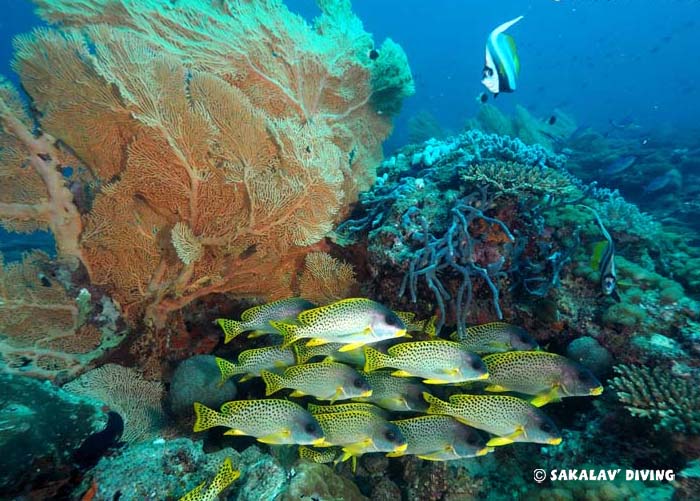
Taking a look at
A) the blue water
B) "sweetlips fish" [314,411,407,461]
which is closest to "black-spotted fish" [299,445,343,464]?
"sweetlips fish" [314,411,407,461]

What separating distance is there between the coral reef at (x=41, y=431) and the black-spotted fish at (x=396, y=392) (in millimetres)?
2349

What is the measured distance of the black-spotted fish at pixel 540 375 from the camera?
3.12 meters

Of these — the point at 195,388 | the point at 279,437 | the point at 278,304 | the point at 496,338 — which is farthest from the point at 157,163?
the point at 496,338

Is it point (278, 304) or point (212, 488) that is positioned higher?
point (278, 304)

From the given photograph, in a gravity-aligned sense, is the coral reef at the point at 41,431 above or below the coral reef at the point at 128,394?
above

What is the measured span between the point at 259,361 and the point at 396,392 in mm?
1403

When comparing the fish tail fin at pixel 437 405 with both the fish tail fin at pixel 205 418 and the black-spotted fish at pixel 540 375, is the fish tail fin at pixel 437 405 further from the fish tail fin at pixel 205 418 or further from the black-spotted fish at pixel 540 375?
the fish tail fin at pixel 205 418

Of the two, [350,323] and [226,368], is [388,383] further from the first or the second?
[226,368]

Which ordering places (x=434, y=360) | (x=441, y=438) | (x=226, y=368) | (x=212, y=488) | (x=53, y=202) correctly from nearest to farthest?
(x=212, y=488)
(x=434, y=360)
(x=441, y=438)
(x=226, y=368)
(x=53, y=202)

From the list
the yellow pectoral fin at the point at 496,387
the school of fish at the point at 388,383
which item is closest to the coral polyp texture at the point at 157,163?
the school of fish at the point at 388,383

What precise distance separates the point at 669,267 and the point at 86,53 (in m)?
7.85

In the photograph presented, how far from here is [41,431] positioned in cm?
268

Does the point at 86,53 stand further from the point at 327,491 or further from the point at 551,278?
the point at 551,278

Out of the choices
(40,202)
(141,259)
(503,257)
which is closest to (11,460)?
(141,259)
